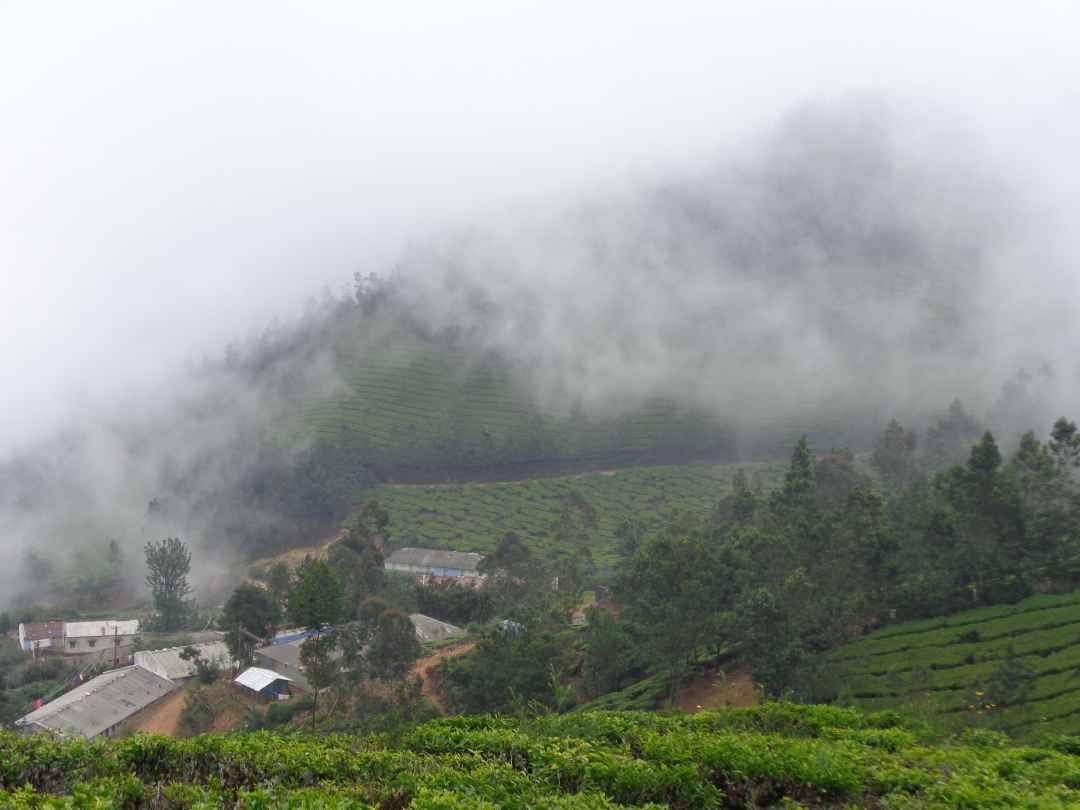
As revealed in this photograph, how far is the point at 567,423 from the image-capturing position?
94938 mm

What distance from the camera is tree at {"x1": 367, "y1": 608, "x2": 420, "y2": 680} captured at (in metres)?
32.8

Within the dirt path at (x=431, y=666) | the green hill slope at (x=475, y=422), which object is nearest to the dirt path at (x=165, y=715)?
the dirt path at (x=431, y=666)

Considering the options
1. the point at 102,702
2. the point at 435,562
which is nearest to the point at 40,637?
the point at 102,702

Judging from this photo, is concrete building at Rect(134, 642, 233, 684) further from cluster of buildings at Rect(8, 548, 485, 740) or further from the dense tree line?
the dense tree line

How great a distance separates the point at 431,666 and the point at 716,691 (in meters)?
13.4

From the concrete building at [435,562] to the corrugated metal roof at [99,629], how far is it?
57.3ft

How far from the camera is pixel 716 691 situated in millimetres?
28938

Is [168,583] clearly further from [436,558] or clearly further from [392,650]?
[392,650]

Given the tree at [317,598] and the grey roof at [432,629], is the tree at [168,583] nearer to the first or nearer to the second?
the grey roof at [432,629]

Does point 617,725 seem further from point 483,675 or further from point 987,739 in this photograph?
point 483,675

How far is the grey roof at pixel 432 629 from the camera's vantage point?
145 ft

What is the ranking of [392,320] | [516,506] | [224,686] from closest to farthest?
[224,686] < [516,506] < [392,320]

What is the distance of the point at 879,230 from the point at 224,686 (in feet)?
393

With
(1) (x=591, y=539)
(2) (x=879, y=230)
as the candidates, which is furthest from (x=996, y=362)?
(1) (x=591, y=539)
